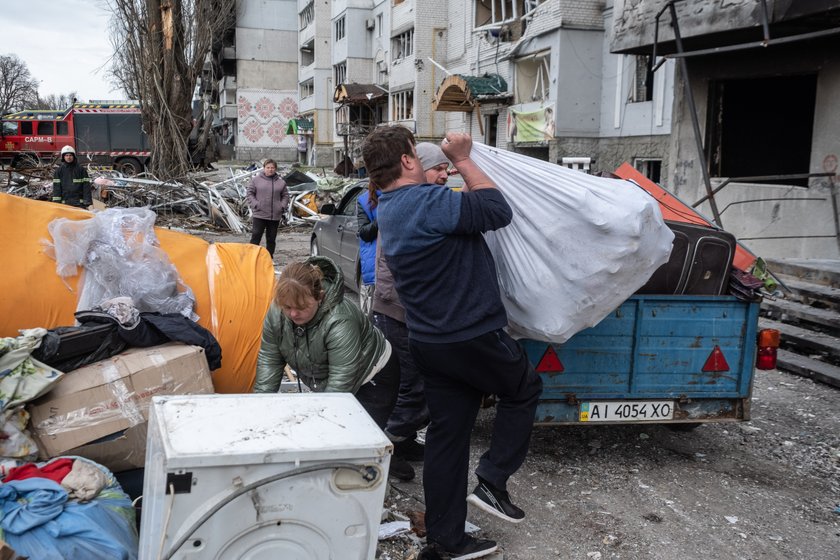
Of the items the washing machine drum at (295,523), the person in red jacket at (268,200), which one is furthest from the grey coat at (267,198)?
the washing machine drum at (295,523)

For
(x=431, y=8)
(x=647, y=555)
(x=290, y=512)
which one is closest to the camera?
(x=290, y=512)

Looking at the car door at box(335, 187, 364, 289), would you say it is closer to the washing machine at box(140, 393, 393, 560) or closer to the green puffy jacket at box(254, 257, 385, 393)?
the green puffy jacket at box(254, 257, 385, 393)

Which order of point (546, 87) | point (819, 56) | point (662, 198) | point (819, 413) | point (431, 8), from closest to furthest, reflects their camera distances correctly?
point (662, 198)
point (819, 413)
point (819, 56)
point (546, 87)
point (431, 8)

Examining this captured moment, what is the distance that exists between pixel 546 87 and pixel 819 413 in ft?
61.5

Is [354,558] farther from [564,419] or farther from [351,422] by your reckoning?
[564,419]

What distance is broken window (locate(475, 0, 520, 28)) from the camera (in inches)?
951

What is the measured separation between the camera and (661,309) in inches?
165

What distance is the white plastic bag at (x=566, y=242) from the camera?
3.31 m

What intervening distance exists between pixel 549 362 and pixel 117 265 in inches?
104

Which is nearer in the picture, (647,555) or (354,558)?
(354,558)

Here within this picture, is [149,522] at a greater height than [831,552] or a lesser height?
greater

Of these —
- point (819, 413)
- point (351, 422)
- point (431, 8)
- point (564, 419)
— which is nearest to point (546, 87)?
point (431, 8)

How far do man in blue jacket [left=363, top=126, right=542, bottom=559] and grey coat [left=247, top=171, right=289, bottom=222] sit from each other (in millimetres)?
9114

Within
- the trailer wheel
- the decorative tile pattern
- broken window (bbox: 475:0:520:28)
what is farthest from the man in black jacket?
the decorative tile pattern
